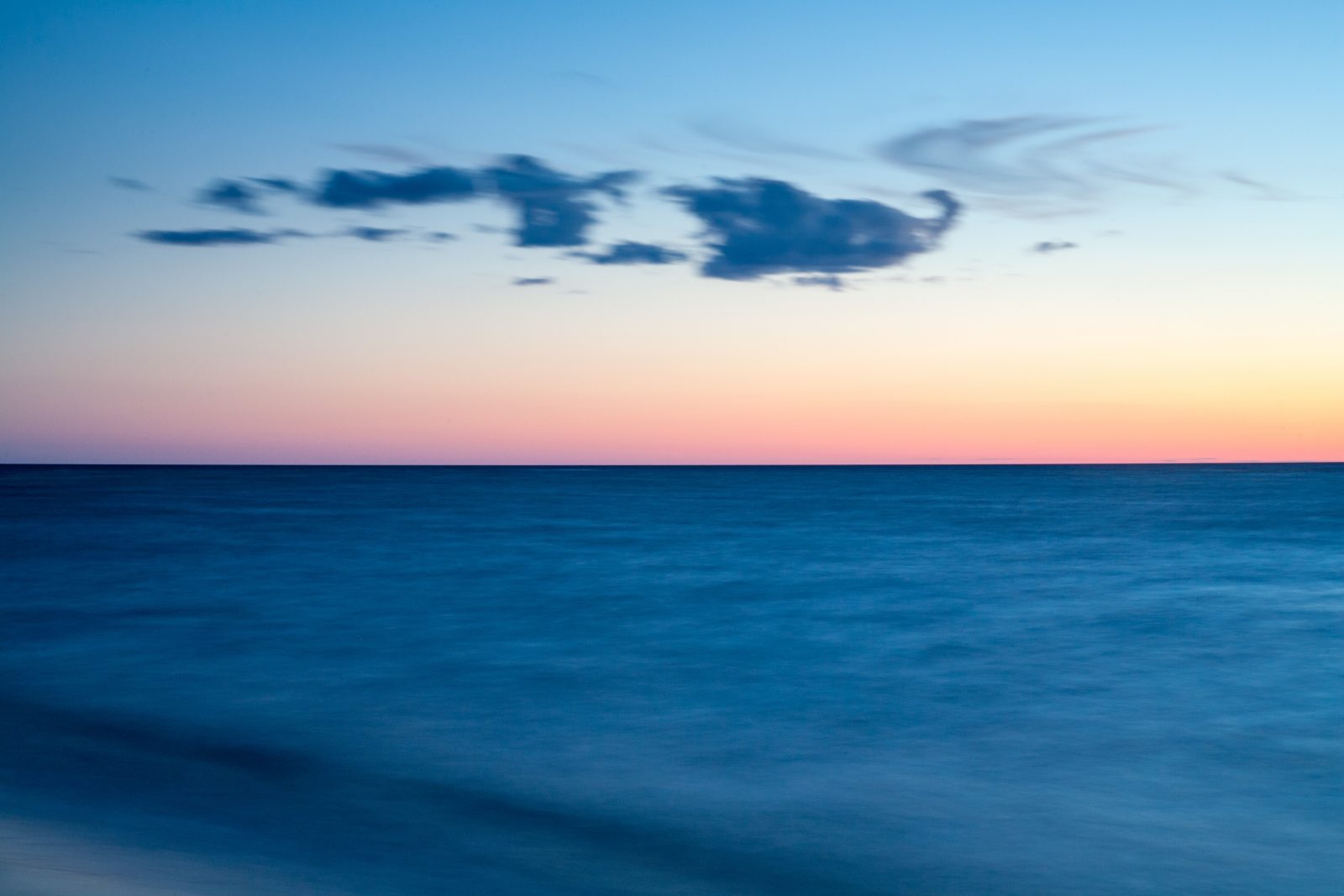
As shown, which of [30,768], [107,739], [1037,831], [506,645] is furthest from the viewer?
[506,645]

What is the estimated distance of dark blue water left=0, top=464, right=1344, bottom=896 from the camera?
577 centimetres

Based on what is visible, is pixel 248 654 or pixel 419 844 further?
pixel 248 654

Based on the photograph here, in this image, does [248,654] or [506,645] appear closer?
[248,654]

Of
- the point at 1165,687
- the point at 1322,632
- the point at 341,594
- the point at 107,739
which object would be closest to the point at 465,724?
the point at 107,739

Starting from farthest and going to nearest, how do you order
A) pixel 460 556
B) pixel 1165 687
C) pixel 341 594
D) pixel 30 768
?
1. pixel 460 556
2. pixel 341 594
3. pixel 1165 687
4. pixel 30 768

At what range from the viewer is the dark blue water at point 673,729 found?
5770 mm

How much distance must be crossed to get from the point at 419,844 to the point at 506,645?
7029 mm

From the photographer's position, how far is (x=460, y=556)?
23.7m

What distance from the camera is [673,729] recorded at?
8867 mm

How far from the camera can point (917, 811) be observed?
665 cm

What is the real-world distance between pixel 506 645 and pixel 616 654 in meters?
1.47

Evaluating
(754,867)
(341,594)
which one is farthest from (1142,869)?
(341,594)

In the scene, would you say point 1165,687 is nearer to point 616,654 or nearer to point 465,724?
point 616,654

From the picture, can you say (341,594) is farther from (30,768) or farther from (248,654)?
(30,768)
